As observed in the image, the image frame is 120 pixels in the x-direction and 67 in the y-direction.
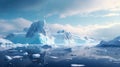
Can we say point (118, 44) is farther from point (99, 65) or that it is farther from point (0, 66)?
point (0, 66)

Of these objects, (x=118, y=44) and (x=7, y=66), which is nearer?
(x=7, y=66)

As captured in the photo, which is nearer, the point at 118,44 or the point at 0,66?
the point at 0,66

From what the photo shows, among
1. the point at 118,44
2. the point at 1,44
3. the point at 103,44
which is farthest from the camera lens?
the point at 1,44

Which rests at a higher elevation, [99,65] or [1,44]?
[1,44]

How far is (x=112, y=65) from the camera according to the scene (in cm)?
5416

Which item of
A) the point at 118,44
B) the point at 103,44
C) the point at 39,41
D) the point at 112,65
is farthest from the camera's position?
the point at 39,41

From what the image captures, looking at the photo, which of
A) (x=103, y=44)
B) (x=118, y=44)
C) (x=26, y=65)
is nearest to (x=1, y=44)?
(x=103, y=44)

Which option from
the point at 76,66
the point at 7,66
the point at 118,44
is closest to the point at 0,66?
the point at 7,66

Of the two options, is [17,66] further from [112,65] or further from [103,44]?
[103,44]

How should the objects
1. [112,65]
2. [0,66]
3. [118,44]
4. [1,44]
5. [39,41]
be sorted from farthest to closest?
[39,41] → [1,44] → [118,44] → [112,65] → [0,66]

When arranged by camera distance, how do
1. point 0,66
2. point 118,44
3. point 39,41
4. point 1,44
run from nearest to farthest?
1. point 0,66
2. point 118,44
3. point 1,44
4. point 39,41

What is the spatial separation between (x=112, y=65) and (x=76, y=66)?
379 inches

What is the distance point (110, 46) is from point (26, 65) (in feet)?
286

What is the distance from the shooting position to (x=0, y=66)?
164 ft
